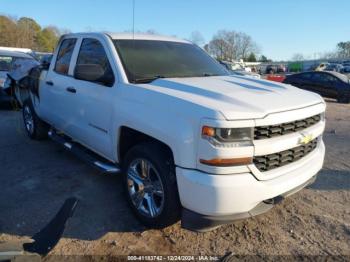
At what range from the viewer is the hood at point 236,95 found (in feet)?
9.38

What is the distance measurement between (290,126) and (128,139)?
1.70m

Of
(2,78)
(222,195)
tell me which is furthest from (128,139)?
(2,78)

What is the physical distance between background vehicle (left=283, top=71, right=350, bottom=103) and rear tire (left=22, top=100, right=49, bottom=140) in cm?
1419

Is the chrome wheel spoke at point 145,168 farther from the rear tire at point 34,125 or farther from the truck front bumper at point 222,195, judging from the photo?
the rear tire at point 34,125

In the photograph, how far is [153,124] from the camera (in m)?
3.22

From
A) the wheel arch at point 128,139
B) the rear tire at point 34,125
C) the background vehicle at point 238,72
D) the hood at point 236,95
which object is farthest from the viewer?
the rear tire at point 34,125

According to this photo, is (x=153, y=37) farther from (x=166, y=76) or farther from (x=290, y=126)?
(x=290, y=126)

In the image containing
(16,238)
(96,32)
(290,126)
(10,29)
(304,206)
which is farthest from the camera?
(10,29)

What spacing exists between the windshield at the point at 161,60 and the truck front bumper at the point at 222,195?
145cm

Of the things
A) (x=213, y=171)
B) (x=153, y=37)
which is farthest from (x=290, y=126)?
(x=153, y=37)

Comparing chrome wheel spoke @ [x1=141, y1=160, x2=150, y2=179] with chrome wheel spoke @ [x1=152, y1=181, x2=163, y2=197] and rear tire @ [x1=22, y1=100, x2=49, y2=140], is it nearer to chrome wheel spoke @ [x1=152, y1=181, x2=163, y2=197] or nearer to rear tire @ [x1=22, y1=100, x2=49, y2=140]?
chrome wheel spoke @ [x1=152, y1=181, x2=163, y2=197]

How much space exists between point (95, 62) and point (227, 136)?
90.5 inches

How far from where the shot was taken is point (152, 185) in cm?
351

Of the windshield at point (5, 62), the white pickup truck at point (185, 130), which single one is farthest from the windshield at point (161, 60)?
the windshield at point (5, 62)
